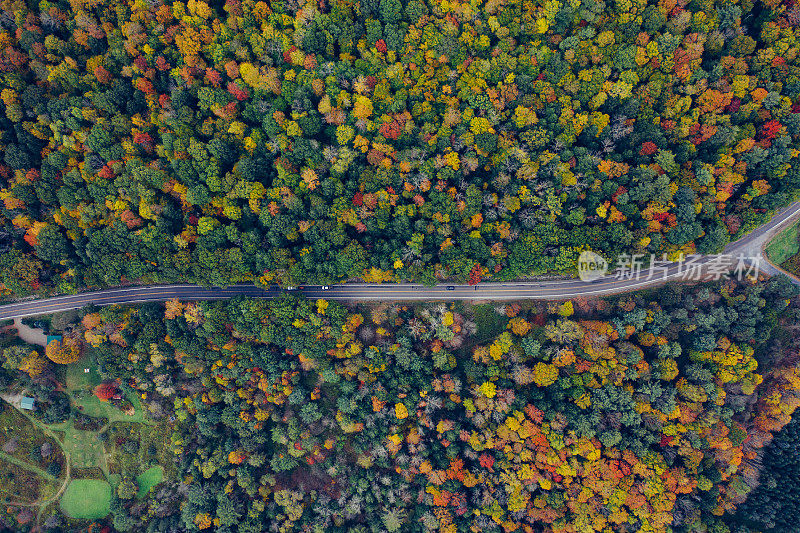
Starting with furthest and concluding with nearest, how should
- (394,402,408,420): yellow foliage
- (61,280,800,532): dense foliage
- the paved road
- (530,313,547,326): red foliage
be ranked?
1. (530,313,547,326): red foliage
2. the paved road
3. (394,402,408,420): yellow foliage
4. (61,280,800,532): dense foliage

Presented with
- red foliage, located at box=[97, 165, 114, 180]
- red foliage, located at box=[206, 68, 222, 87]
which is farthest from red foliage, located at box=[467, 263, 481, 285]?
red foliage, located at box=[97, 165, 114, 180]

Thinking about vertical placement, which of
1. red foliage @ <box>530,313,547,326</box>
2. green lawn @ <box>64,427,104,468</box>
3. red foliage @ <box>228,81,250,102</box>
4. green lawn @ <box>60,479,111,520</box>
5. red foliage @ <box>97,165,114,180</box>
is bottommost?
green lawn @ <box>60,479,111,520</box>

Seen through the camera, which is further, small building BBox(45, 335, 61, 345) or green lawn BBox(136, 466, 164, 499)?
green lawn BBox(136, 466, 164, 499)

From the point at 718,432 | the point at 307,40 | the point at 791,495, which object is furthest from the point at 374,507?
the point at 307,40

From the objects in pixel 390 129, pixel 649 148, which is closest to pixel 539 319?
pixel 649 148

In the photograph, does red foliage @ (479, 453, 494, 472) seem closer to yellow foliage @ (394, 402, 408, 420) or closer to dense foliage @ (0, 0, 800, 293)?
yellow foliage @ (394, 402, 408, 420)

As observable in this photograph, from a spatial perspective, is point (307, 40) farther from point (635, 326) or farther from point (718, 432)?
point (718, 432)

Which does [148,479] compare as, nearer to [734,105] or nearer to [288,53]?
[288,53]

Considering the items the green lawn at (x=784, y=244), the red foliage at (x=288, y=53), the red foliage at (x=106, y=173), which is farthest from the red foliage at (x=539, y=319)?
the red foliage at (x=106, y=173)
